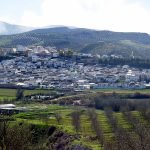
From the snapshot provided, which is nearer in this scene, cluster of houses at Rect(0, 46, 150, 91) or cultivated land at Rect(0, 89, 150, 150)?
cultivated land at Rect(0, 89, 150, 150)

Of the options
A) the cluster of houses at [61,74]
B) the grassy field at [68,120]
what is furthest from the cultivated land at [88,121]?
the cluster of houses at [61,74]

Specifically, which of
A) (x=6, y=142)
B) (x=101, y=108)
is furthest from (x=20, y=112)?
(x=6, y=142)

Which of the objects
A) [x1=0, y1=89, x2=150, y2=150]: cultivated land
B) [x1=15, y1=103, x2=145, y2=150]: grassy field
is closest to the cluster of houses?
[x1=15, y1=103, x2=145, y2=150]: grassy field

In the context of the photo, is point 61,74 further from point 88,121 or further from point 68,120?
point 88,121

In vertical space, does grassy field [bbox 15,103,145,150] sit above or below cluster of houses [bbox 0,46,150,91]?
above

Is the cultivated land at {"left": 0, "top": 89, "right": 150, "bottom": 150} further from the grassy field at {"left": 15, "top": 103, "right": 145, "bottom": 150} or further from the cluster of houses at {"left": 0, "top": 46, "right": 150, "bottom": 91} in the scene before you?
the cluster of houses at {"left": 0, "top": 46, "right": 150, "bottom": 91}
